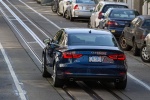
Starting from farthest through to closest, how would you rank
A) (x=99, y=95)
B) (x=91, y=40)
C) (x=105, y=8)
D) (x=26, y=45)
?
(x=105, y=8), (x=26, y=45), (x=91, y=40), (x=99, y=95)

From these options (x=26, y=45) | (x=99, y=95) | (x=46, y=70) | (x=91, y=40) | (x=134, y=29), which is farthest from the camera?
(x=26, y=45)

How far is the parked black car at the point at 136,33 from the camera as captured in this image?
22578 millimetres

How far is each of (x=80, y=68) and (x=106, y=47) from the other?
2.71 feet

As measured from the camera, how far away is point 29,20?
128 feet

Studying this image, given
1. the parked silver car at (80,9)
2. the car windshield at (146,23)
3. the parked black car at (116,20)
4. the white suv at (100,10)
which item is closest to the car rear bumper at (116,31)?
the parked black car at (116,20)

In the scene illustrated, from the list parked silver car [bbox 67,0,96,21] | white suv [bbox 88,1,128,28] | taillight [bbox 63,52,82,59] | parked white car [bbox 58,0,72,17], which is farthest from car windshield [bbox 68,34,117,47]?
parked white car [bbox 58,0,72,17]

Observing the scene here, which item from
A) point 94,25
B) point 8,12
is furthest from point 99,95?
point 8,12

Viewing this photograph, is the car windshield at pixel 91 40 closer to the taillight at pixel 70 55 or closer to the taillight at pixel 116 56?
the taillight at pixel 70 55

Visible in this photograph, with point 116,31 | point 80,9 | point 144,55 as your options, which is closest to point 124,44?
point 116,31

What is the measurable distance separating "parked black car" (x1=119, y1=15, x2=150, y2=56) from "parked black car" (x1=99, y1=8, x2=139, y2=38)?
1.89 m

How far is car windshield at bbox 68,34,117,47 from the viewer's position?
14586mm

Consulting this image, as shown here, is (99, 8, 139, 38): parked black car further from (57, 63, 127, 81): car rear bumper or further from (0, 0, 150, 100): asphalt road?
(57, 63, 127, 81): car rear bumper

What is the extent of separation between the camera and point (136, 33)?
2325cm

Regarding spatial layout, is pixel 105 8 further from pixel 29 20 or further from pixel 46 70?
pixel 46 70
